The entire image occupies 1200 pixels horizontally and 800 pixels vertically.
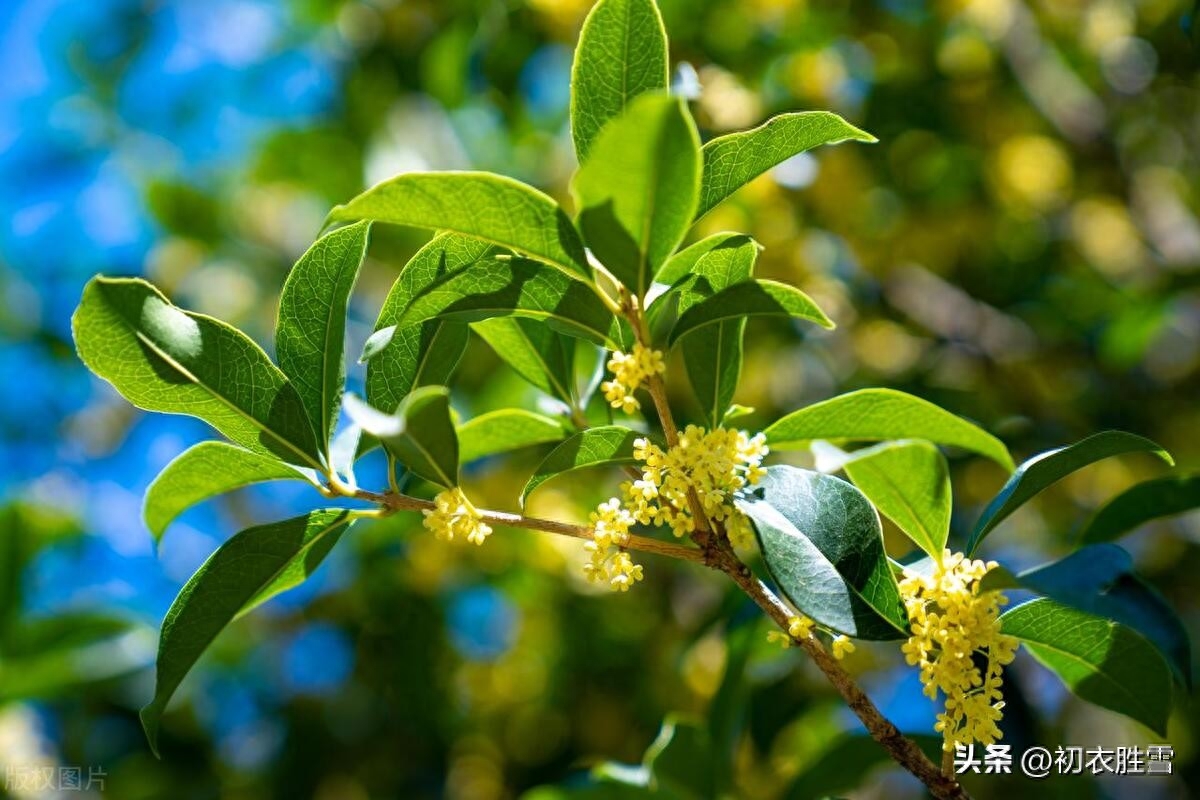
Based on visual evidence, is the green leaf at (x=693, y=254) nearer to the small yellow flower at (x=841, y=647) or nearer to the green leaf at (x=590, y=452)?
the green leaf at (x=590, y=452)

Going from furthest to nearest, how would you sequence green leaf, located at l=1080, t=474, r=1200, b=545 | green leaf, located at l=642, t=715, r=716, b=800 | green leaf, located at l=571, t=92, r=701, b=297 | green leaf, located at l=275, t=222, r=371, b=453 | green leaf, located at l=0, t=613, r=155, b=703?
green leaf, located at l=0, t=613, r=155, b=703
green leaf, located at l=642, t=715, r=716, b=800
green leaf, located at l=1080, t=474, r=1200, b=545
green leaf, located at l=275, t=222, r=371, b=453
green leaf, located at l=571, t=92, r=701, b=297

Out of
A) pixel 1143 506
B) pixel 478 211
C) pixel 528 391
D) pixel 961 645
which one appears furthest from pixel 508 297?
pixel 528 391

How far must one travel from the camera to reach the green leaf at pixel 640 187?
632 mm

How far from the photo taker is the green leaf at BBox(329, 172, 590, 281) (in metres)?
0.69

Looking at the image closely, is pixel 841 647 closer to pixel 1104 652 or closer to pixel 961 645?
pixel 961 645

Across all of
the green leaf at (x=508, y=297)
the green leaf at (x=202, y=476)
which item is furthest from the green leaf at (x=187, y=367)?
the green leaf at (x=508, y=297)

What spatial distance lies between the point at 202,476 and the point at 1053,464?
0.66 m

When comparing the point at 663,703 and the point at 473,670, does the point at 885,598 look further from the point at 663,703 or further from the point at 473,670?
the point at 473,670

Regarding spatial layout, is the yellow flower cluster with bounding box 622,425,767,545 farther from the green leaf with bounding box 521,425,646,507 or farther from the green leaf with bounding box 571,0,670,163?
the green leaf with bounding box 571,0,670,163

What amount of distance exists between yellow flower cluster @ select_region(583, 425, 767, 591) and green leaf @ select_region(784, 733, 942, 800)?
0.52 m

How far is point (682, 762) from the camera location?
4.03ft

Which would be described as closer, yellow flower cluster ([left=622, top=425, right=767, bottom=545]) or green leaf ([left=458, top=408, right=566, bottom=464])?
yellow flower cluster ([left=622, top=425, right=767, bottom=545])

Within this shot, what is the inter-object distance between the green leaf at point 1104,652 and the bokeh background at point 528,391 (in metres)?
0.99

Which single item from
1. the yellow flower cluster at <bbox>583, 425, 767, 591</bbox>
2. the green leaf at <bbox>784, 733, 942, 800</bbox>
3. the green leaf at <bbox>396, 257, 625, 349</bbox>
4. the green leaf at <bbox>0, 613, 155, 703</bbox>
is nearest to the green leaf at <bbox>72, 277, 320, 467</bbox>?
the green leaf at <bbox>396, 257, 625, 349</bbox>
